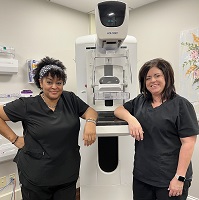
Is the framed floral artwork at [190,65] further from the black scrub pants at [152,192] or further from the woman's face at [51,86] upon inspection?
the woman's face at [51,86]

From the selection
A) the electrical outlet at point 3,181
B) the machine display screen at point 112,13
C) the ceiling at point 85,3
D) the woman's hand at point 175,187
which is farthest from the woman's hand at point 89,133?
the ceiling at point 85,3

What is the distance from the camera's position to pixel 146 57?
2.61m

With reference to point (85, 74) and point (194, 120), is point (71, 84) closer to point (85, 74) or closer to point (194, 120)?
point (85, 74)

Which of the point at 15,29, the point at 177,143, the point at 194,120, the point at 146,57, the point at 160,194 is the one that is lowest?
the point at 160,194

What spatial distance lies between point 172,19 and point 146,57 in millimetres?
504

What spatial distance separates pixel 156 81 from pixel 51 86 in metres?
0.63

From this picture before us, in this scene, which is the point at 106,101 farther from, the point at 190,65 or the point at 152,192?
the point at 190,65

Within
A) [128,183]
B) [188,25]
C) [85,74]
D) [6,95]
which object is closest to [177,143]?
[128,183]

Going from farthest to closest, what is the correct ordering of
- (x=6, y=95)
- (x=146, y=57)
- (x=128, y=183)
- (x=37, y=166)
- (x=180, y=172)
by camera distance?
(x=146, y=57) < (x=6, y=95) < (x=128, y=183) < (x=37, y=166) < (x=180, y=172)

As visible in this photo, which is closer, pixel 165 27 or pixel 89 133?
pixel 89 133

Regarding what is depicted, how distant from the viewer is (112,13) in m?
1.24

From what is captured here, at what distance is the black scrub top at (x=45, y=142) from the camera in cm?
125

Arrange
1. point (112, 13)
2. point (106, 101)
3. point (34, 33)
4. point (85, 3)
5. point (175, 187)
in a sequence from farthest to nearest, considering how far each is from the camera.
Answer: point (85, 3), point (34, 33), point (106, 101), point (112, 13), point (175, 187)

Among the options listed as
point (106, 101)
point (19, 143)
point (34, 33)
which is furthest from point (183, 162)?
point (34, 33)
